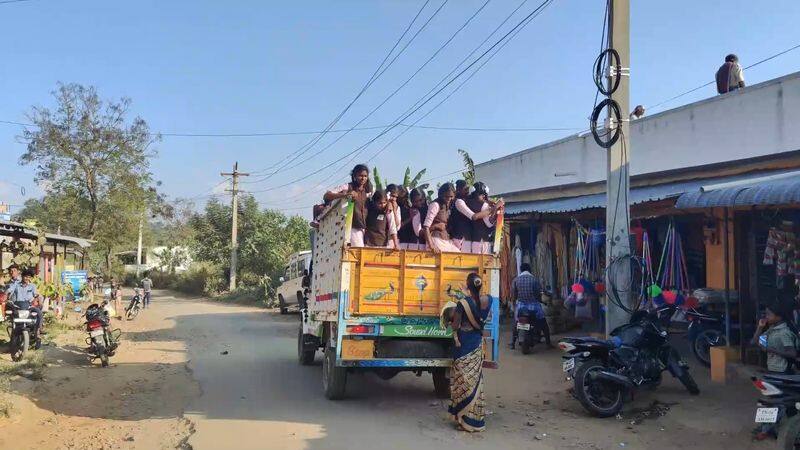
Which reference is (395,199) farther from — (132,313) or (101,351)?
(132,313)

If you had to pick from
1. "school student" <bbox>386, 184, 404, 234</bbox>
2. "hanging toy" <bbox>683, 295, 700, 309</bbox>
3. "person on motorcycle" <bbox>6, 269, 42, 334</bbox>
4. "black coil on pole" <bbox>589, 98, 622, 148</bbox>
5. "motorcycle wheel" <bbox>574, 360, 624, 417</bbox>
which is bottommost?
"motorcycle wheel" <bbox>574, 360, 624, 417</bbox>

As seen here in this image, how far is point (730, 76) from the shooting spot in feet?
42.0

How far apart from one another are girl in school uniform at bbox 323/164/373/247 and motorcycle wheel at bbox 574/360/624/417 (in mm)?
2978

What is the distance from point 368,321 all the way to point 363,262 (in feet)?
2.30

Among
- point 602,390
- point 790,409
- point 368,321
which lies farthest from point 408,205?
point 790,409

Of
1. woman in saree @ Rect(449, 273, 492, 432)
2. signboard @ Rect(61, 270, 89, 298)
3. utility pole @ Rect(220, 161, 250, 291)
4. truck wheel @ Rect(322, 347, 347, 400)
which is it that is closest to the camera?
woman in saree @ Rect(449, 273, 492, 432)

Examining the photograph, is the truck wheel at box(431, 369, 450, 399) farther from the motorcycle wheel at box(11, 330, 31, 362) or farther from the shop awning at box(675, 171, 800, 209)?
the motorcycle wheel at box(11, 330, 31, 362)

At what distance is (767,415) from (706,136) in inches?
332

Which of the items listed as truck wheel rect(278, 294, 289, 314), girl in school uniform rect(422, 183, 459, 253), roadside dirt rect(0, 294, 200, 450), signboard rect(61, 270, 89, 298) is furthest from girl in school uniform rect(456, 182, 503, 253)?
signboard rect(61, 270, 89, 298)

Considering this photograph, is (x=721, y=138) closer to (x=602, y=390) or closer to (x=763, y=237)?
(x=763, y=237)

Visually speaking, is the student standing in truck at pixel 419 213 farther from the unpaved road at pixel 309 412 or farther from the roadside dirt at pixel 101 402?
the roadside dirt at pixel 101 402

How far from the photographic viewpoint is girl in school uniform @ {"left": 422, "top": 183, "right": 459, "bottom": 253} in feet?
26.3

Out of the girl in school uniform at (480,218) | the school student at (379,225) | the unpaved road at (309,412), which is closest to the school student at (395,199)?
the school student at (379,225)

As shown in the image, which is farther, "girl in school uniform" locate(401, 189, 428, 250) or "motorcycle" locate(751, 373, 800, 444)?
"girl in school uniform" locate(401, 189, 428, 250)
